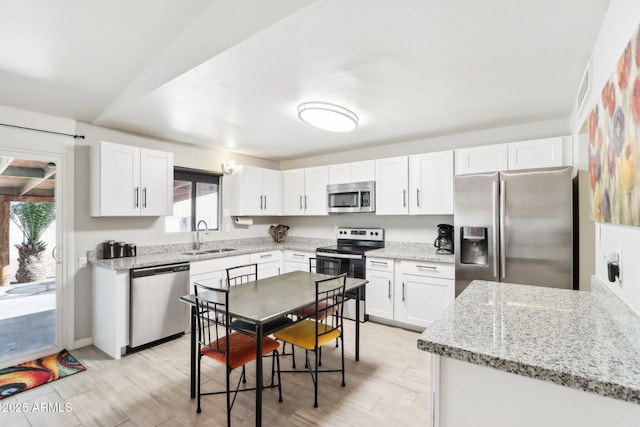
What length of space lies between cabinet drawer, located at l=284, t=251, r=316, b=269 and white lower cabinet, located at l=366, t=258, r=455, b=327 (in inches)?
36.8

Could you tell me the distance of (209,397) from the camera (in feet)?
7.32

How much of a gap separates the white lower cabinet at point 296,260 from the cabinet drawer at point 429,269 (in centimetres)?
133

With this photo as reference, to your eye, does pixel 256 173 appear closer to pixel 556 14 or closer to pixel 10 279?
pixel 10 279

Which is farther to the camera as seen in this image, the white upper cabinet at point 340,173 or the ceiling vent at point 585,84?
the white upper cabinet at point 340,173

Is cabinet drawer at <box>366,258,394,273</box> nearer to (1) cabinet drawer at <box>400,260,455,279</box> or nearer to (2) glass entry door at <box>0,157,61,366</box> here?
(1) cabinet drawer at <box>400,260,455,279</box>

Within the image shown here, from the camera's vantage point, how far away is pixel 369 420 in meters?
1.99

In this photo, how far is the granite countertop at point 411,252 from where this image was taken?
10.9ft

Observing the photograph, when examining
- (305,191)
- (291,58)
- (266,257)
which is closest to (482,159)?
(291,58)

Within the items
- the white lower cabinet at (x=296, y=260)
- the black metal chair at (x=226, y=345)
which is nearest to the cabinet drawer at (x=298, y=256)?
the white lower cabinet at (x=296, y=260)

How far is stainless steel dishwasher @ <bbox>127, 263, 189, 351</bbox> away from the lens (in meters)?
2.94

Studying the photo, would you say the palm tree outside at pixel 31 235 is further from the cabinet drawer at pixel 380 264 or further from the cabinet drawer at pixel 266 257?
the cabinet drawer at pixel 380 264

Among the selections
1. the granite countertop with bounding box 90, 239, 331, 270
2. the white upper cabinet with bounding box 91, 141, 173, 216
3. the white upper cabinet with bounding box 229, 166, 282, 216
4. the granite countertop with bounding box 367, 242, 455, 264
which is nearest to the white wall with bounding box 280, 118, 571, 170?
the white upper cabinet with bounding box 229, 166, 282, 216

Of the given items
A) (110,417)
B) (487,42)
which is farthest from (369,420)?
(487,42)

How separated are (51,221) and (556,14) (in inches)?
169
